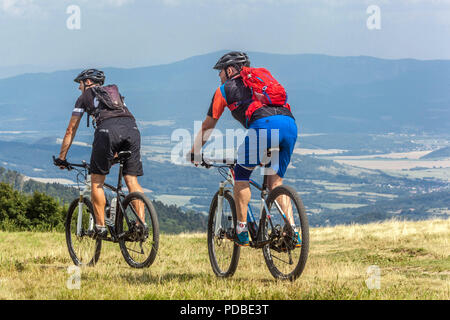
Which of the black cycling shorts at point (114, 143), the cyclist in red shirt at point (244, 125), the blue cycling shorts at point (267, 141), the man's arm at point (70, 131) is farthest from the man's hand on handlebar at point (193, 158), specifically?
the man's arm at point (70, 131)

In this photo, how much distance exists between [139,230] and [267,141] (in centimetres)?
248

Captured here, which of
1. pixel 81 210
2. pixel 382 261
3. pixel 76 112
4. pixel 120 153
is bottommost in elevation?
pixel 382 261

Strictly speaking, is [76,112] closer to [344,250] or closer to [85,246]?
[85,246]

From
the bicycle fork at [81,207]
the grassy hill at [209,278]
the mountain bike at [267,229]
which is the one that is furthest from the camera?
the bicycle fork at [81,207]

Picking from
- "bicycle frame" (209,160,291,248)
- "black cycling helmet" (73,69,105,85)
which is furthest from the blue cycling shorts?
"black cycling helmet" (73,69,105,85)

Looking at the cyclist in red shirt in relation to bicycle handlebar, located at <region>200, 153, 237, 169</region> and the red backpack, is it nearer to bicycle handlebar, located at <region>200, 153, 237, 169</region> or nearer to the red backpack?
the red backpack

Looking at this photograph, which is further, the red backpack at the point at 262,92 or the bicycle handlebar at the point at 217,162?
the bicycle handlebar at the point at 217,162

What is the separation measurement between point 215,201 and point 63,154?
2461mm

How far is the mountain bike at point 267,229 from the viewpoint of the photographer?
6.48 meters

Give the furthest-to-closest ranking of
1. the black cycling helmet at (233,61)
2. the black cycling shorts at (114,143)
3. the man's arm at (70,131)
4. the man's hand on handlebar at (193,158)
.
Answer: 1. the man's arm at (70,131)
2. the black cycling shorts at (114,143)
3. the man's hand on handlebar at (193,158)
4. the black cycling helmet at (233,61)

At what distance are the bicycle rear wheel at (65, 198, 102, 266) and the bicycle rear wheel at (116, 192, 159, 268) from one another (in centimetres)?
63

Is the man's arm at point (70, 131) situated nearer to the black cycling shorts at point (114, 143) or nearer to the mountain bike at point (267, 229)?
the black cycling shorts at point (114, 143)

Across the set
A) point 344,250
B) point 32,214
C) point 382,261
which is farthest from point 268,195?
point 32,214
